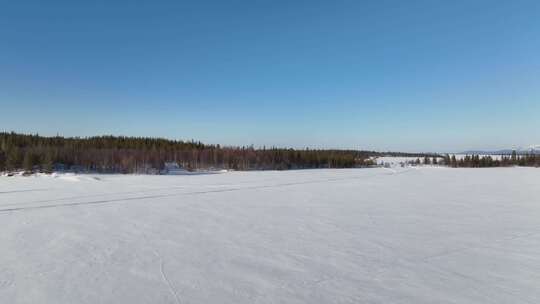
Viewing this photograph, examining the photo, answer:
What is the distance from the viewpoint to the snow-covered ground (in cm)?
223

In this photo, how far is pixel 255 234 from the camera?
382 cm

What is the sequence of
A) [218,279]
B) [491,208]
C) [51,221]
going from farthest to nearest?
[491,208] → [51,221] → [218,279]

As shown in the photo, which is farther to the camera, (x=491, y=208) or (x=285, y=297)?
(x=491, y=208)

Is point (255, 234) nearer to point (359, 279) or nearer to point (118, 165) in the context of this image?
point (359, 279)

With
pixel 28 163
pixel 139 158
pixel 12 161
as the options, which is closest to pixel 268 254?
pixel 28 163

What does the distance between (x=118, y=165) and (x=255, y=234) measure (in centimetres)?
1494

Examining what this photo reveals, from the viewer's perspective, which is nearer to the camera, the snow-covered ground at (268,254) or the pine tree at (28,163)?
the snow-covered ground at (268,254)

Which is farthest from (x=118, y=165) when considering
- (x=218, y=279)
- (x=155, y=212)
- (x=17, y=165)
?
(x=218, y=279)

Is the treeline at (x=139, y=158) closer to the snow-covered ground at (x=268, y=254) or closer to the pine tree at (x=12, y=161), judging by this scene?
the pine tree at (x=12, y=161)

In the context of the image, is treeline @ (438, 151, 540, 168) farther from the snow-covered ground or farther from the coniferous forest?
the snow-covered ground

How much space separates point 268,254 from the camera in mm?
3064

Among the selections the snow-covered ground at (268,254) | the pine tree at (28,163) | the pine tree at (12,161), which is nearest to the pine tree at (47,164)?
the pine tree at (28,163)

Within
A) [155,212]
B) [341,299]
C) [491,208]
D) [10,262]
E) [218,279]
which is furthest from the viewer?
[491,208]

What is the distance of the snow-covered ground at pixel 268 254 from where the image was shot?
2.23 m
